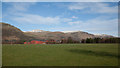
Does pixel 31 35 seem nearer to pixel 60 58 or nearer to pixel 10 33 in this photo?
pixel 10 33

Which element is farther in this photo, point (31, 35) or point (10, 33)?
point (31, 35)

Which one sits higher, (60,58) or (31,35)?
(31,35)

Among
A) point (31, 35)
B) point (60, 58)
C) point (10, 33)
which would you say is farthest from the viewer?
point (31, 35)

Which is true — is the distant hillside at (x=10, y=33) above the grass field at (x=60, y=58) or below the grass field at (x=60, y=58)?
above

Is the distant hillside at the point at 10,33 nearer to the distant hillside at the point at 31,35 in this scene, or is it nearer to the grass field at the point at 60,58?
the distant hillside at the point at 31,35

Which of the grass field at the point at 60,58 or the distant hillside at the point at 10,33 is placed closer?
the grass field at the point at 60,58

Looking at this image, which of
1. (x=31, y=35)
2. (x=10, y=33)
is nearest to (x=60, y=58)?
(x=10, y=33)

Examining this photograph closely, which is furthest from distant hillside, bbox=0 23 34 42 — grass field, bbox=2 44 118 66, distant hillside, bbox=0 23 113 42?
grass field, bbox=2 44 118 66

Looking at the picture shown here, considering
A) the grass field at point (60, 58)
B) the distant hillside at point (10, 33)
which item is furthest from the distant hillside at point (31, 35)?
the grass field at point (60, 58)

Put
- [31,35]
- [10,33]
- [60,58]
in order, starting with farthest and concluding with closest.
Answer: [31,35] → [10,33] → [60,58]

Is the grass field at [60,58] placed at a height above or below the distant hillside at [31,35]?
below

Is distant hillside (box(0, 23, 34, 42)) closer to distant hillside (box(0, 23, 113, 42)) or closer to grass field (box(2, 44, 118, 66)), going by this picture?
distant hillside (box(0, 23, 113, 42))

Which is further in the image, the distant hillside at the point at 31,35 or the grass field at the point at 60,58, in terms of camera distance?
the distant hillside at the point at 31,35
